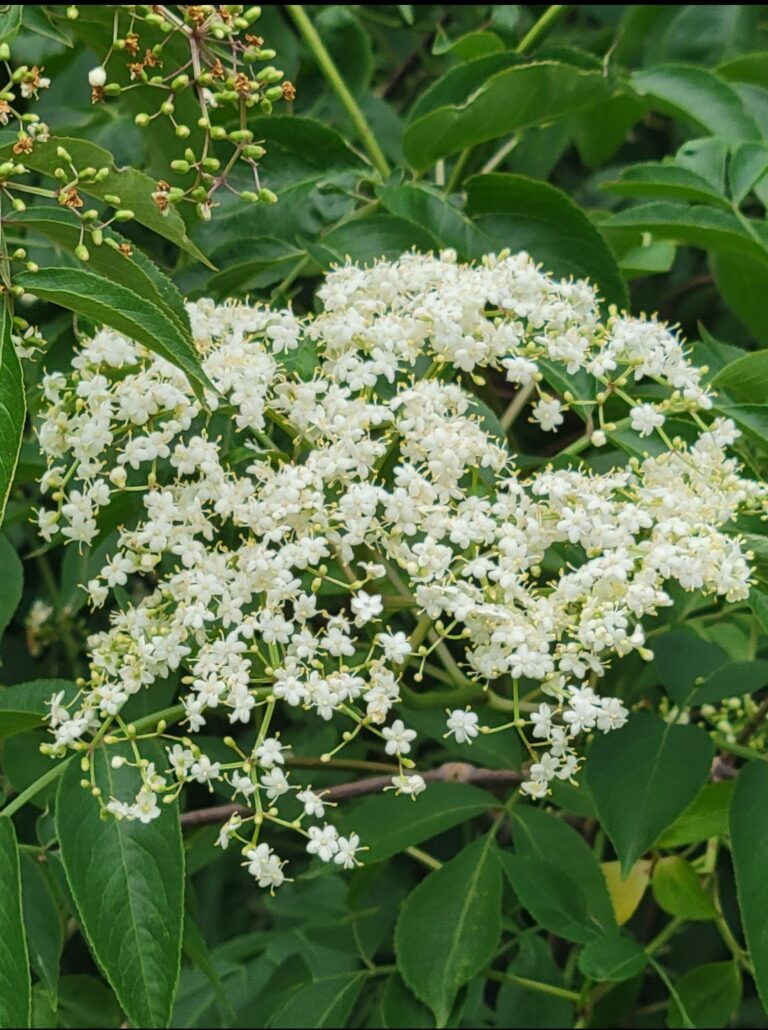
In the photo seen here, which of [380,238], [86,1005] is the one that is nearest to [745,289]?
[380,238]

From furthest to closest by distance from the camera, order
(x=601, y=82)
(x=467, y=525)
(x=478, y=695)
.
Answer: (x=601, y=82) → (x=478, y=695) → (x=467, y=525)

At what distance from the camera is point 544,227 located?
1.75 m

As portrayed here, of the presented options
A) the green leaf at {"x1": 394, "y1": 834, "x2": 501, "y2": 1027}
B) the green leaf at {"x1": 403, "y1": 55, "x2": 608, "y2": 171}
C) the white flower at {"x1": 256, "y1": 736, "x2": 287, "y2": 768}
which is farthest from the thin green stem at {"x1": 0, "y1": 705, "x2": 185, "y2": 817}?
the green leaf at {"x1": 403, "y1": 55, "x2": 608, "y2": 171}

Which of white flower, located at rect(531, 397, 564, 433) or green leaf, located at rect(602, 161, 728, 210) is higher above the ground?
green leaf, located at rect(602, 161, 728, 210)

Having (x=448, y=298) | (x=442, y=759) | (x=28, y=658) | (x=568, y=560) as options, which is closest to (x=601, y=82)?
(x=448, y=298)

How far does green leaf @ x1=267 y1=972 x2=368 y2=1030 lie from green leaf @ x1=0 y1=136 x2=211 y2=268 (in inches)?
40.9

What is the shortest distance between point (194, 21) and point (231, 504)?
1.60ft

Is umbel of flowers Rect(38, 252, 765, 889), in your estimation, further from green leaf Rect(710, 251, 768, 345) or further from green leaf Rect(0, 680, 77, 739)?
green leaf Rect(710, 251, 768, 345)

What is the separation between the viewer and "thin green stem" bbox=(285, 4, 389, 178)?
2008 mm

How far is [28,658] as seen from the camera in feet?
7.63

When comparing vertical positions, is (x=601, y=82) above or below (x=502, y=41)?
below

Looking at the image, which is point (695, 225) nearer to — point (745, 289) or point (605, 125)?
point (745, 289)

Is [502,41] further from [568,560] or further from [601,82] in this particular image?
[568,560]


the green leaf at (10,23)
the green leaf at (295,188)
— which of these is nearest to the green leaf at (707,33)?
the green leaf at (295,188)
